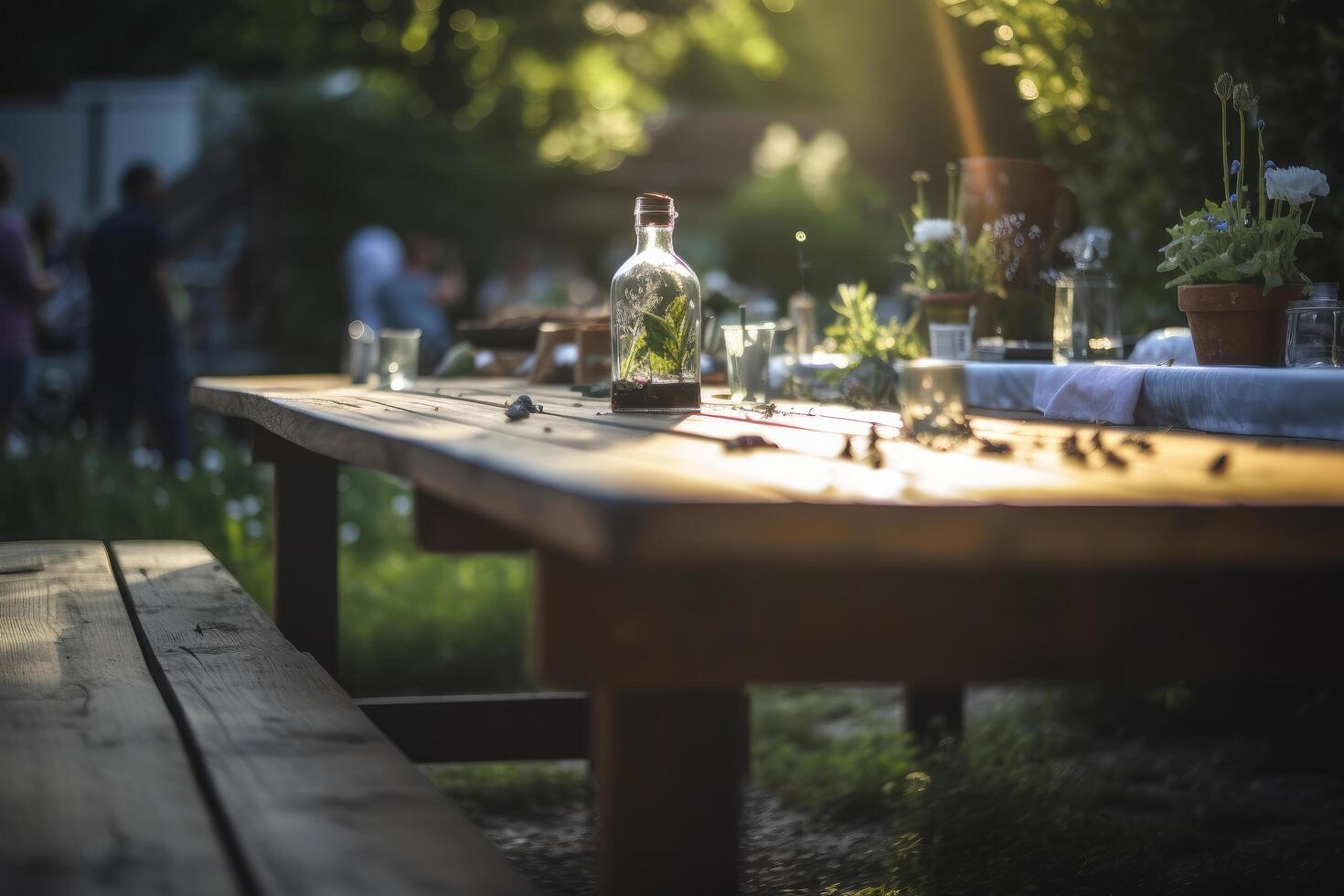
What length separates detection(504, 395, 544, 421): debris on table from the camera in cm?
216

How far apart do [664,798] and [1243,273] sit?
1.70m

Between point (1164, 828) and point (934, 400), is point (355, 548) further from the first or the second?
point (934, 400)

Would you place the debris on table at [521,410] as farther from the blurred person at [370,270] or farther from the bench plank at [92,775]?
the blurred person at [370,270]

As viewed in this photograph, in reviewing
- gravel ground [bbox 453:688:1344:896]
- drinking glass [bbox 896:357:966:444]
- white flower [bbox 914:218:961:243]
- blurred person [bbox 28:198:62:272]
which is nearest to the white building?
blurred person [bbox 28:198:62:272]

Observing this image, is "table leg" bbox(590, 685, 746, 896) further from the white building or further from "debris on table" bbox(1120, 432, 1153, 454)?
the white building

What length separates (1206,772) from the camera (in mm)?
4145

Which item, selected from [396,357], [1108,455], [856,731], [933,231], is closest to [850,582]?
[1108,455]

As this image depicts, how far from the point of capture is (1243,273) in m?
2.55

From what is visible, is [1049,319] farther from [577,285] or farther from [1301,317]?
[577,285]

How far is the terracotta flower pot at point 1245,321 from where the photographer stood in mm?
2527

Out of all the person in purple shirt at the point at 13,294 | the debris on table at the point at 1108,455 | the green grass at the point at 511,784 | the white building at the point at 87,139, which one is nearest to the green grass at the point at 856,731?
the green grass at the point at 511,784

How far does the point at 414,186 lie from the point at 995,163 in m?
15.6

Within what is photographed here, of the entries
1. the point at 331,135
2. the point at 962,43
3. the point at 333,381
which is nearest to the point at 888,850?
the point at 333,381

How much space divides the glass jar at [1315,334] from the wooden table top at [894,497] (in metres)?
0.73
